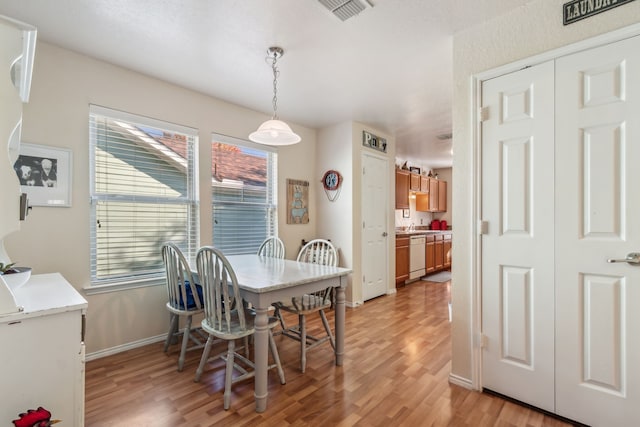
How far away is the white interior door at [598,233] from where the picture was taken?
1524mm

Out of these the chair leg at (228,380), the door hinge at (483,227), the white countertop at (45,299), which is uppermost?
the door hinge at (483,227)

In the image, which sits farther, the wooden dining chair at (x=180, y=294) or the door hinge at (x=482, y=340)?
the wooden dining chair at (x=180, y=294)

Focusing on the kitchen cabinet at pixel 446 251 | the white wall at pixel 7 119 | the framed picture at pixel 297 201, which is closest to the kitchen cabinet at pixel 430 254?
the kitchen cabinet at pixel 446 251

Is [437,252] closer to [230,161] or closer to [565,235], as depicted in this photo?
[230,161]

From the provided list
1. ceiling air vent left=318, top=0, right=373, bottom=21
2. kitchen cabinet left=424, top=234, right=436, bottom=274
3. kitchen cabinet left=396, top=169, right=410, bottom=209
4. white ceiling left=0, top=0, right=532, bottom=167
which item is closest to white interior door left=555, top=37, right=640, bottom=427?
white ceiling left=0, top=0, right=532, bottom=167

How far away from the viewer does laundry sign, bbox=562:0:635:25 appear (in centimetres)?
158

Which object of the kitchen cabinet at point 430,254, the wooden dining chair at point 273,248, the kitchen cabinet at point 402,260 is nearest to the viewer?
the wooden dining chair at point 273,248

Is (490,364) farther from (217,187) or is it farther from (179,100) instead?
(179,100)

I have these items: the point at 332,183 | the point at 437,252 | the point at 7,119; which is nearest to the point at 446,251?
the point at 437,252

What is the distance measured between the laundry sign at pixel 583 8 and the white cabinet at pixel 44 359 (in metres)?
2.85

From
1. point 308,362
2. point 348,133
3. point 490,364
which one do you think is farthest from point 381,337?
point 348,133

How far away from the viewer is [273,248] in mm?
3387

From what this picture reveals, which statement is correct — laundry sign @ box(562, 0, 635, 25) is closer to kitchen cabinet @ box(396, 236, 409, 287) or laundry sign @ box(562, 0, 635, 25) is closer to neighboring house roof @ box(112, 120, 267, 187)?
neighboring house roof @ box(112, 120, 267, 187)

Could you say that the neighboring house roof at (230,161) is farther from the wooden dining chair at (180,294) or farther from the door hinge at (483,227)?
the door hinge at (483,227)
